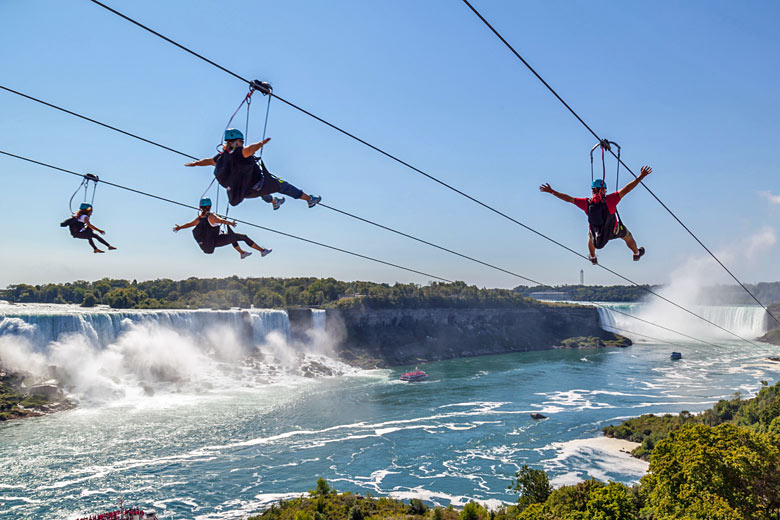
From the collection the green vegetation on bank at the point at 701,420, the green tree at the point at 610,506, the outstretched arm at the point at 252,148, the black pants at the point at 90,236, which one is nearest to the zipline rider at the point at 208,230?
the outstretched arm at the point at 252,148

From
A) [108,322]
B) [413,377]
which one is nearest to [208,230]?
[108,322]

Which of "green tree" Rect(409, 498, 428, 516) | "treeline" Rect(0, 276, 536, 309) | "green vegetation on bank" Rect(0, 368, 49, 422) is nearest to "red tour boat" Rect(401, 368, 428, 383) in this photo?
"treeline" Rect(0, 276, 536, 309)

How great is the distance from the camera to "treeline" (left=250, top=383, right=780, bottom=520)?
50.7ft

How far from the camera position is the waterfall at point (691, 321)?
99875mm

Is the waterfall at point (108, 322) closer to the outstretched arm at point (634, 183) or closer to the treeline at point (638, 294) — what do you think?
the outstretched arm at point (634, 183)

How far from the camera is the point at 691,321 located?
390 feet

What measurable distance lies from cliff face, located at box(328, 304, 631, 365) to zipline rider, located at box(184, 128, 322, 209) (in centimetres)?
6409

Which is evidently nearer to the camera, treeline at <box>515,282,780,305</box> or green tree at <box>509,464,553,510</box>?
green tree at <box>509,464,553,510</box>

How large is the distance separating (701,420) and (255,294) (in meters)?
67.5

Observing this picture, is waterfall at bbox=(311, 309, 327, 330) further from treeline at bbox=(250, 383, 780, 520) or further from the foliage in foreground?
the foliage in foreground

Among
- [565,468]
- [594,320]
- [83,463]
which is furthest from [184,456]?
[594,320]

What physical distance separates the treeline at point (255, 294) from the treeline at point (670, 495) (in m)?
54.4

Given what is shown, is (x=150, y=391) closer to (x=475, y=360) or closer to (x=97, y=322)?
(x=97, y=322)

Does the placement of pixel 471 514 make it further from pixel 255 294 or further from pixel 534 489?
pixel 255 294
